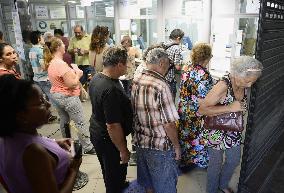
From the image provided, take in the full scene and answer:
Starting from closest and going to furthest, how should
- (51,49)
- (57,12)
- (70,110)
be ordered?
(51,49) < (70,110) < (57,12)

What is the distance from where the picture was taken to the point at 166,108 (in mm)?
2146

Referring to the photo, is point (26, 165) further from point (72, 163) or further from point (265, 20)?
point (265, 20)

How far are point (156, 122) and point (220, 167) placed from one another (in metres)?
0.98

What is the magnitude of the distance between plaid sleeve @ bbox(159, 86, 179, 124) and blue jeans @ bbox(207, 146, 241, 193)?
690 millimetres

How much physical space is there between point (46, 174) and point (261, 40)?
142cm

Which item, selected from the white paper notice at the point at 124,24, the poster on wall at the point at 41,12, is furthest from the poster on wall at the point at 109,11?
the poster on wall at the point at 41,12

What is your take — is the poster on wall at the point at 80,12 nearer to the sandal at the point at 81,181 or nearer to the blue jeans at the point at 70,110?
the blue jeans at the point at 70,110

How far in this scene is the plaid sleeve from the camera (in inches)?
83.5

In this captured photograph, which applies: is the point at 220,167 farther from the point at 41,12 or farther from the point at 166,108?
the point at 41,12

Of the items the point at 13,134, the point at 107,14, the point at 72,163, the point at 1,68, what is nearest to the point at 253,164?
the point at 72,163

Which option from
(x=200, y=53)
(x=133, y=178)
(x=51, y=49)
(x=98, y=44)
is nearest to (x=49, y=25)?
(x=98, y=44)

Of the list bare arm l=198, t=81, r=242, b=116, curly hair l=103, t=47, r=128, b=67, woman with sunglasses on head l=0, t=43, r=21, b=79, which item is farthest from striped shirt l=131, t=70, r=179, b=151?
woman with sunglasses on head l=0, t=43, r=21, b=79

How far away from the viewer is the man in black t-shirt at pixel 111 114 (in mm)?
2178

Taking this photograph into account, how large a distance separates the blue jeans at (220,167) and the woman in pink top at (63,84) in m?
1.95
